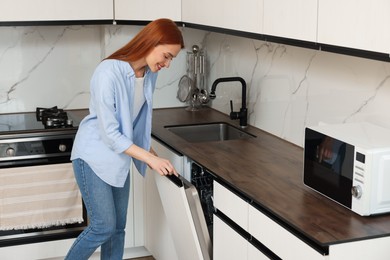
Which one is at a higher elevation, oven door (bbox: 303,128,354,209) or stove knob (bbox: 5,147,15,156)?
oven door (bbox: 303,128,354,209)

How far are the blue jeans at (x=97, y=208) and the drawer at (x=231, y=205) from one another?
518mm

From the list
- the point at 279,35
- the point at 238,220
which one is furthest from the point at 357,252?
the point at 279,35

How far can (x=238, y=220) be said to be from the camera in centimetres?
277

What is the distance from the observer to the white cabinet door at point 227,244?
275 centimetres

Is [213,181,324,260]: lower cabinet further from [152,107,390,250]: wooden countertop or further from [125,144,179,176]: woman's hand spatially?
[125,144,179,176]: woman's hand

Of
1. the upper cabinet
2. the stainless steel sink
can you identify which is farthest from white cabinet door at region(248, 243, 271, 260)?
the upper cabinet

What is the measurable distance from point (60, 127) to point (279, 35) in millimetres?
1503

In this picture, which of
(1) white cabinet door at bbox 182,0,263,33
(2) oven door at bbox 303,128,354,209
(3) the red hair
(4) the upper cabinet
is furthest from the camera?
(4) the upper cabinet

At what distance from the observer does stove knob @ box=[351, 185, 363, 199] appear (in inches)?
93.6

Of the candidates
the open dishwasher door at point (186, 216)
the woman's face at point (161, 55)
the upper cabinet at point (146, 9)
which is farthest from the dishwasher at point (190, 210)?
the upper cabinet at point (146, 9)

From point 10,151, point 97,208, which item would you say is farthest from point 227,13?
point 10,151

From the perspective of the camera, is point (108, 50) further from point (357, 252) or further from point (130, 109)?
point (357, 252)

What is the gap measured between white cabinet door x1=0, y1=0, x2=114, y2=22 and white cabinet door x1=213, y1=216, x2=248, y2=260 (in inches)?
61.6

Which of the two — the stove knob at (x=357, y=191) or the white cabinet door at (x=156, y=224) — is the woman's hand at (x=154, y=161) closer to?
the white cabinet door at (x=156, y=224)
